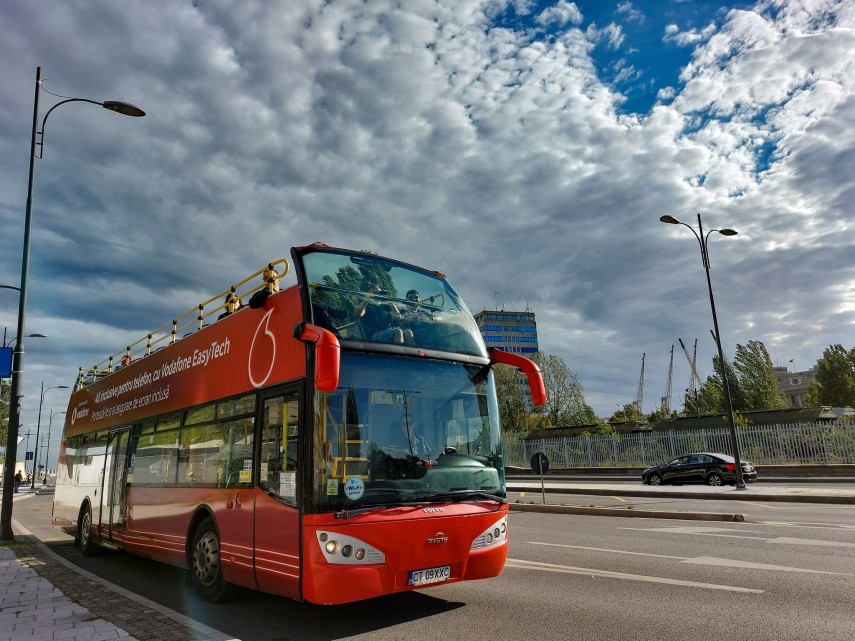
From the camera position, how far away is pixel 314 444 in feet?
18.3

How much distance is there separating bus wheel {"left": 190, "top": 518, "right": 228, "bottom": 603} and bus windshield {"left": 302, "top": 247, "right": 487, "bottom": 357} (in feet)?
10.7

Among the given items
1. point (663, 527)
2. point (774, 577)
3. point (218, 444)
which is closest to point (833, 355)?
point (663, 527)

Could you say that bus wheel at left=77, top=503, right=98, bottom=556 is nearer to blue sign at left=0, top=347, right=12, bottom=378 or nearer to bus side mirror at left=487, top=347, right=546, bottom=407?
blue sign at left=0, top=347, right=12, bottom=378

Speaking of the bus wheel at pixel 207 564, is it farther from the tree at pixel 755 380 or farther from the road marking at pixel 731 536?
the tree at pixel 755 380

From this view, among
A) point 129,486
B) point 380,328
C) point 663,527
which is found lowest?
point 663,527

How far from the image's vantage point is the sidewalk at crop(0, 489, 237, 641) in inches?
218

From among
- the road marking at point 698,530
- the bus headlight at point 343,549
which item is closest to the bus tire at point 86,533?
the bus headlight at point 343,549

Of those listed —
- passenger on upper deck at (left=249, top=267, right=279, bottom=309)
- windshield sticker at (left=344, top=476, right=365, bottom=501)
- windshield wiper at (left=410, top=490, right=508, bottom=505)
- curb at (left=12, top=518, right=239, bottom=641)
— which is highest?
passenger on upper deck at (left=249, top=267, right=279, bottom=309)

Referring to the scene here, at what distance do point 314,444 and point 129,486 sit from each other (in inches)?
258

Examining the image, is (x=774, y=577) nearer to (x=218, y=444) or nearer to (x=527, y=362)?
(x=527, y=362)

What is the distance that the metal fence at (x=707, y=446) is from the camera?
2638 centimetres

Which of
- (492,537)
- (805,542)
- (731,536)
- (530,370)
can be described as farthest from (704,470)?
(492,537)

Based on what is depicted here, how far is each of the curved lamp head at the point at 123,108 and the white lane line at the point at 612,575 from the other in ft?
41.4

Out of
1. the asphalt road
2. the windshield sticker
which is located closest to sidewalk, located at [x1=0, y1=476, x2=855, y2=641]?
the asphalt road
